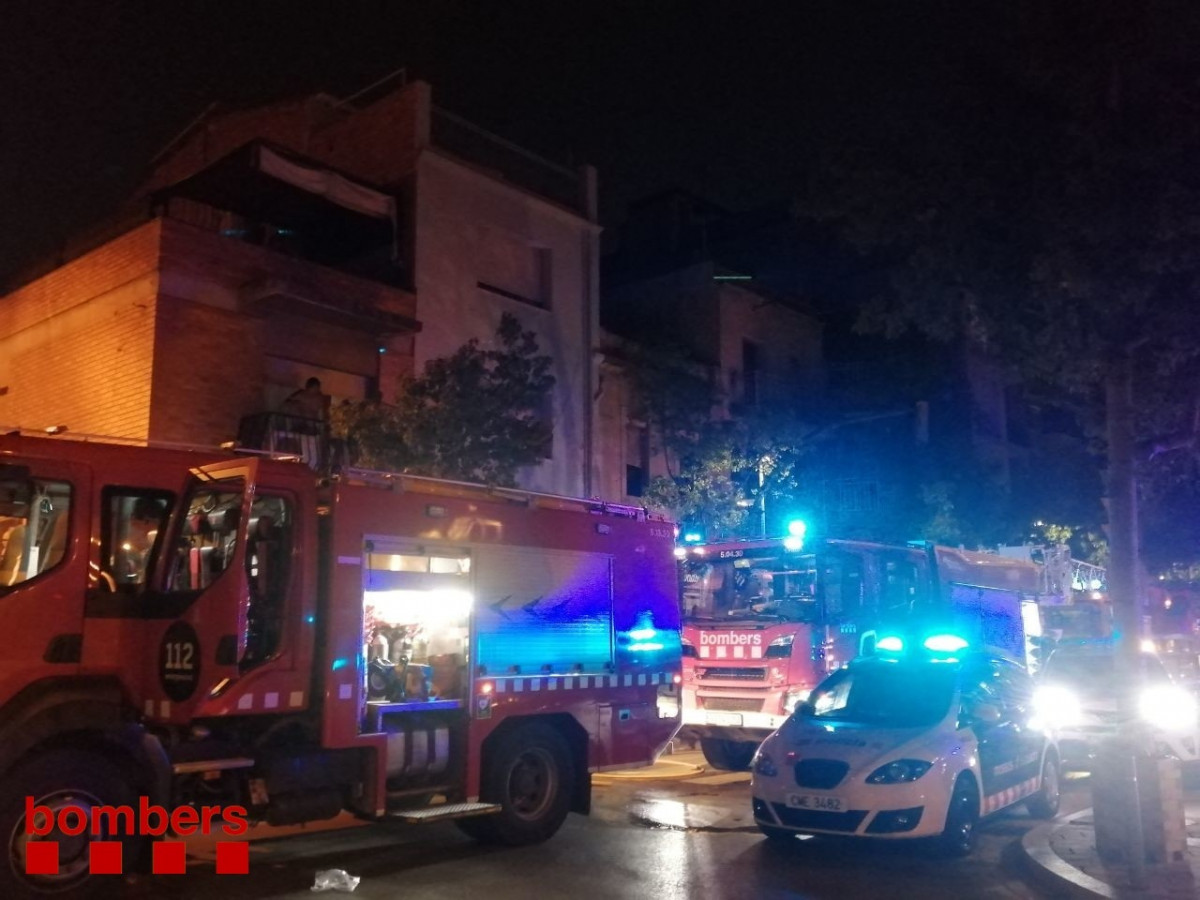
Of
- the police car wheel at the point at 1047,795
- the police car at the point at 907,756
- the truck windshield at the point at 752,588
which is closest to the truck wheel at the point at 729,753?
the truck windshield at the point at 752,588

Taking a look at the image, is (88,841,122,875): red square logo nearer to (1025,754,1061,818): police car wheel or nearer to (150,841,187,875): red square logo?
(150,841,187,875): red square logo

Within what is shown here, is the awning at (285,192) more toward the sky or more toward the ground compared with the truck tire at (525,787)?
more toward the sky

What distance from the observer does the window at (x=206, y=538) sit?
7312 mm

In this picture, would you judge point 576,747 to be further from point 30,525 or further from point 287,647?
point 30,525

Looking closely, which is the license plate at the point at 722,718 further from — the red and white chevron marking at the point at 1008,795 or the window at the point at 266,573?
the window at the point at 266,573

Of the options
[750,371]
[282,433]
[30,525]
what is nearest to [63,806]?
[30,525]

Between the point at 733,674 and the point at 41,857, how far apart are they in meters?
8.44

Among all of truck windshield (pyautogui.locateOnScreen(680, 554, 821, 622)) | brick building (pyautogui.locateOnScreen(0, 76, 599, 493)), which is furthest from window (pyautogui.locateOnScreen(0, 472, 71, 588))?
truck windshield (pyautogui.locateOnScreen(680, 554, 821, 622))

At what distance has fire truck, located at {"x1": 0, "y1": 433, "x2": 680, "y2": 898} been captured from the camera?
22.5ft

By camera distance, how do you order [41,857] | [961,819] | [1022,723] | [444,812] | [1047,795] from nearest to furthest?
[41,857] < [444,812] < [961,819] < [1022,723] < [1047,795]

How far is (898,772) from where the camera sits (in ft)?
28.0

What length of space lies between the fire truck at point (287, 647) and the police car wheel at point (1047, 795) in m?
4.10

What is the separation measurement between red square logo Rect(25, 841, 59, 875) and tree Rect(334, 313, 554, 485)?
797 cm

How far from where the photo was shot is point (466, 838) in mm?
9359
